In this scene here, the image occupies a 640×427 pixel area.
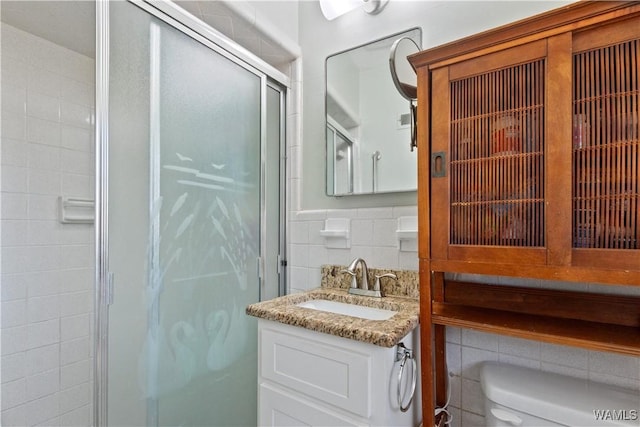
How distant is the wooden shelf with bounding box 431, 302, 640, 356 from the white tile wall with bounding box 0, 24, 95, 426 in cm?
176

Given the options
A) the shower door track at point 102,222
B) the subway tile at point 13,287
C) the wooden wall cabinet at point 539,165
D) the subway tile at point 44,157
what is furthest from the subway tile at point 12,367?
the wooden wall cabinet at point 539,165

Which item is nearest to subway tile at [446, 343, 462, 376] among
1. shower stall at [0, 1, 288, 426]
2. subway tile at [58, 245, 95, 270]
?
shower stall at [0, 1, 288, 426]

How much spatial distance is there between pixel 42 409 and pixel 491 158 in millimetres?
2192

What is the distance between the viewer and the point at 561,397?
0.90 meters

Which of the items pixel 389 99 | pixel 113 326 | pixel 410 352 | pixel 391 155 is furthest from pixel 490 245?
pixel 113 326

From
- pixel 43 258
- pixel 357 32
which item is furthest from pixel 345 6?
pixel 43 258

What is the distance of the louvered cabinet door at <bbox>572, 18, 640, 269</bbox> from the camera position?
726 mm

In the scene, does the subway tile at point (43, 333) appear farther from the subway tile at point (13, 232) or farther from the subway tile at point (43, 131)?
the subway tile at point (43, 131)

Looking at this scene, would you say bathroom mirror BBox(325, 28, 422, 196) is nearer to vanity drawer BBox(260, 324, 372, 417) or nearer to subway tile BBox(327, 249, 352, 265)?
subway tile BBox(327, 249, 352, 265)

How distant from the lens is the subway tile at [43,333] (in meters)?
1.46

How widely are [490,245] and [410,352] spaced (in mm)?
436

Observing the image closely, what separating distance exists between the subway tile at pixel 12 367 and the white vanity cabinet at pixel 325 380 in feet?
3.93

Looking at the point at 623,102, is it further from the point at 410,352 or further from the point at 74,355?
the point at 74,355

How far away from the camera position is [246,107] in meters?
1.56
